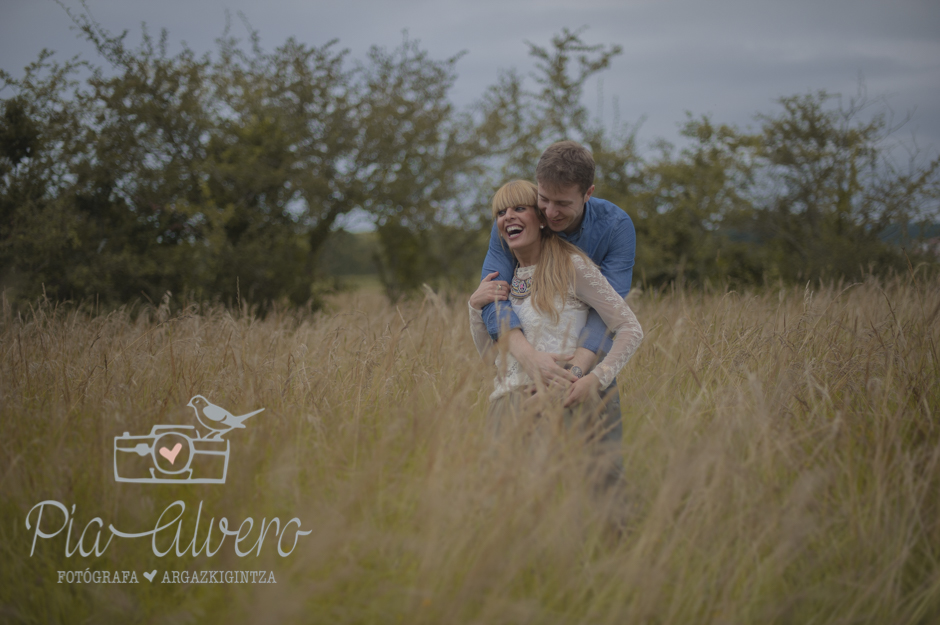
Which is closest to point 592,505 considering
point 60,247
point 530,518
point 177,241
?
point 530,518

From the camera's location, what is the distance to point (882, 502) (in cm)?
221

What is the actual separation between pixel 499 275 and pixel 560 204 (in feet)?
1.61

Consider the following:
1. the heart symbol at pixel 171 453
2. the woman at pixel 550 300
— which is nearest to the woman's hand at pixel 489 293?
the woman at pixel 550 300

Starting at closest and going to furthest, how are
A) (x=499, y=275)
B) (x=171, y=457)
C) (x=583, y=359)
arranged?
(x=171, y=457), (x=583, y=359), (x=499, y=275)

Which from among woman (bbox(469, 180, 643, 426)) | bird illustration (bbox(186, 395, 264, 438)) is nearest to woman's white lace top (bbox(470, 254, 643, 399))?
woman (bbox(469, 180, 643, 426))

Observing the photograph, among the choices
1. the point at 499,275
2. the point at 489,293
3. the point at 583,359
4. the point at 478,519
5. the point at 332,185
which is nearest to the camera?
the point at 478,519

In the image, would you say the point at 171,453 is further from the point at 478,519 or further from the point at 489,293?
the point at 489,293

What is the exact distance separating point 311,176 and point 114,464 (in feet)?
25.6

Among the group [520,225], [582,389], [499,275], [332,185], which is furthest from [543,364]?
[332,185]

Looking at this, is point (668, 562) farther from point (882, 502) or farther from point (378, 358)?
point (378, 358)

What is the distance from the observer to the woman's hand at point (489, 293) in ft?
8.80

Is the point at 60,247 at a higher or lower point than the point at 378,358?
higher

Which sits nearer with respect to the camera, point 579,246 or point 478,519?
point 478,519

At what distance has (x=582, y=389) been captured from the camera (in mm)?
2475
